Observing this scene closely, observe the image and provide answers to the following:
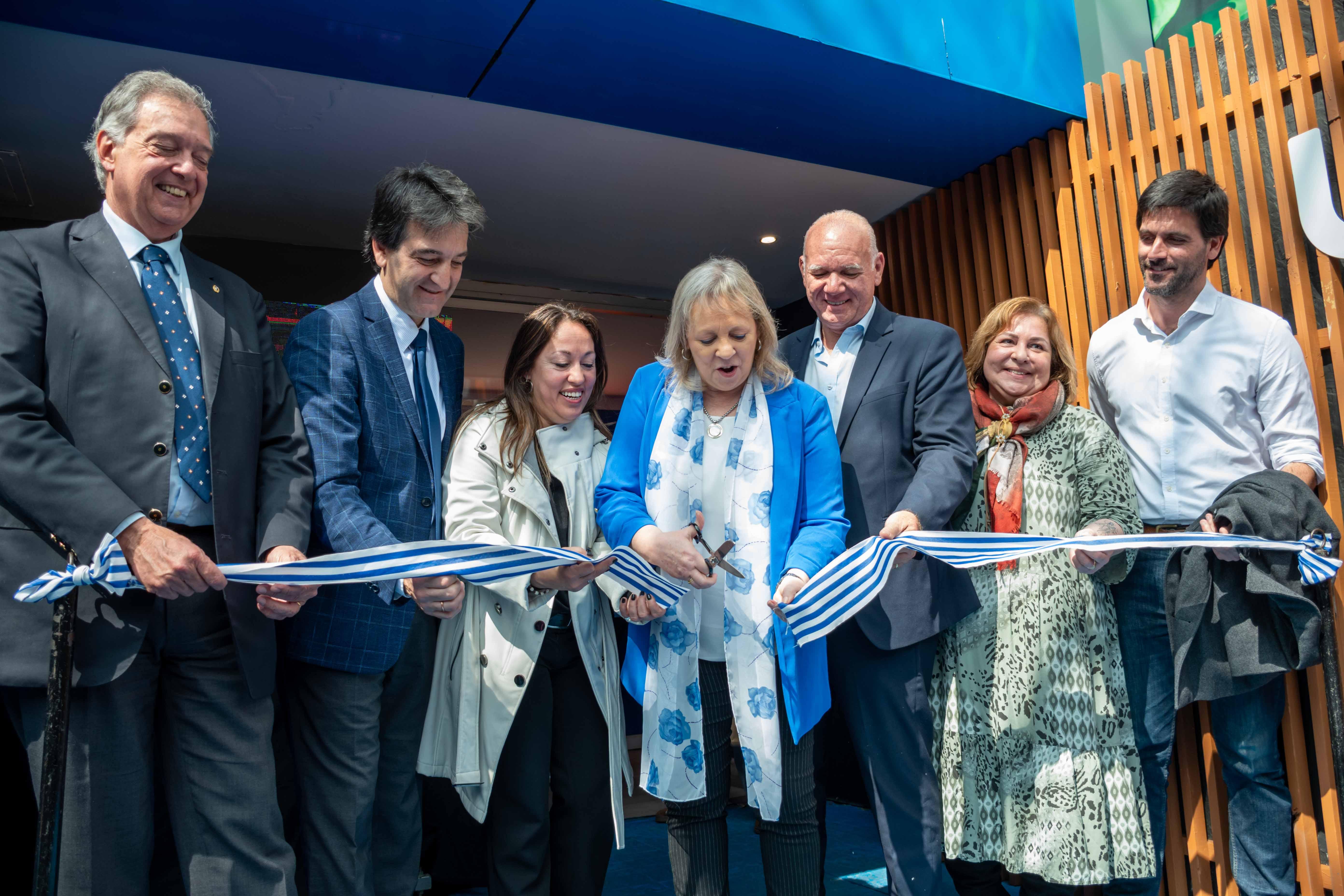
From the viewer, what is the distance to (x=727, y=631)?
258cm

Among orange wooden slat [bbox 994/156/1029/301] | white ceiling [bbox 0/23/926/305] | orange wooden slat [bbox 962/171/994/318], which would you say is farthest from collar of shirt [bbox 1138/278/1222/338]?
white ceiling [bbox 0/23/926/305]

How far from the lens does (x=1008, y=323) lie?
325cm

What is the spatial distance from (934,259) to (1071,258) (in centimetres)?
113

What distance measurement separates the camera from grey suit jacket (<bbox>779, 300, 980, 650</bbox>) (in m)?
2.77

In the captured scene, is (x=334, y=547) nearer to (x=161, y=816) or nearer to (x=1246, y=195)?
(x=161, y=816)

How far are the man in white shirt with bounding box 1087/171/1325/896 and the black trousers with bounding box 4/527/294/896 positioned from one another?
278 centimetres

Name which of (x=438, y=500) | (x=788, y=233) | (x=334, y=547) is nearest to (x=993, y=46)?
(x=788, y=233)

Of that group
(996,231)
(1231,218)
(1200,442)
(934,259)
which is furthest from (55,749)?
(934,259)

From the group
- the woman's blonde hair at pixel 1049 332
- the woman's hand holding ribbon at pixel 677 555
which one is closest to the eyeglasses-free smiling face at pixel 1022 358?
the woman's blonde hair at pixel 1049 332

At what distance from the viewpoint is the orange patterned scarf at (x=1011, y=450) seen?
303 cm

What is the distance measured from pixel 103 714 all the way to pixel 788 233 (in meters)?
5.16

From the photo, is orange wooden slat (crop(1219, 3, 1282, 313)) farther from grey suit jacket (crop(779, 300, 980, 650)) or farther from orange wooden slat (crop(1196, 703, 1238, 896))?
orange wooden slat (crop(1196, 703, 1238, 896))

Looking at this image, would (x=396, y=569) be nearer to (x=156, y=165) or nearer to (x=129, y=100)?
(x=156, y=165)

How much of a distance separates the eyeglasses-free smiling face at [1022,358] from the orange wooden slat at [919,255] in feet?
7.70
